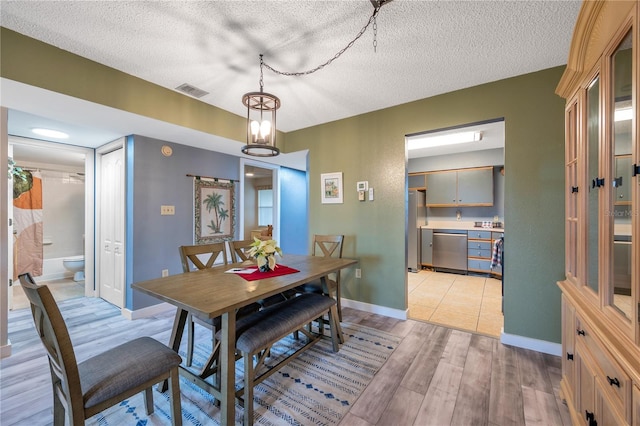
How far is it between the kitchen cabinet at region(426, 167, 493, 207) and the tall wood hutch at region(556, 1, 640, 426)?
3781 millimetres

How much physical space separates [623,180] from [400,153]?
220cm

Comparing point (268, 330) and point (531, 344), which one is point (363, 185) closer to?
point (268, 330)

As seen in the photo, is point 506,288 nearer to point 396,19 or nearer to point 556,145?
point 556,145

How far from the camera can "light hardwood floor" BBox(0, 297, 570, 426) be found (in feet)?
5.22

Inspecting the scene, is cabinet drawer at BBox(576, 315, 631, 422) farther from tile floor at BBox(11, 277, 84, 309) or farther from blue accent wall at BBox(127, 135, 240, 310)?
tile floor at BBox(11, 277, 84, 309)

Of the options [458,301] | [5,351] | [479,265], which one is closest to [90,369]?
[5,351]

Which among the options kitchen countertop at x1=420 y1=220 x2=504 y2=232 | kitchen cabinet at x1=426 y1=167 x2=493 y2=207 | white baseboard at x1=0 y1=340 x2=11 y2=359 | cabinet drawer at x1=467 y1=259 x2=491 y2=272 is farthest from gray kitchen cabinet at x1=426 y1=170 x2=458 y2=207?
white baseboard at x1=0 y1=340 x2=11 y2=359

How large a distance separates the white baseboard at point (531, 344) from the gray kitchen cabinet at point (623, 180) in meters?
1.93

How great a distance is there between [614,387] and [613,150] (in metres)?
0.96

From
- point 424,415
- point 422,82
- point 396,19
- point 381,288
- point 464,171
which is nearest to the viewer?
point 424,415

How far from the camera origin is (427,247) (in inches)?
213

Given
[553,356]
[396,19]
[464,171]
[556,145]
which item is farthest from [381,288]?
[464,171]

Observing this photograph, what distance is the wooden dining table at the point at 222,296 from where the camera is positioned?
142 centimetres

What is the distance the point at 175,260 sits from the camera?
3.49 metres
